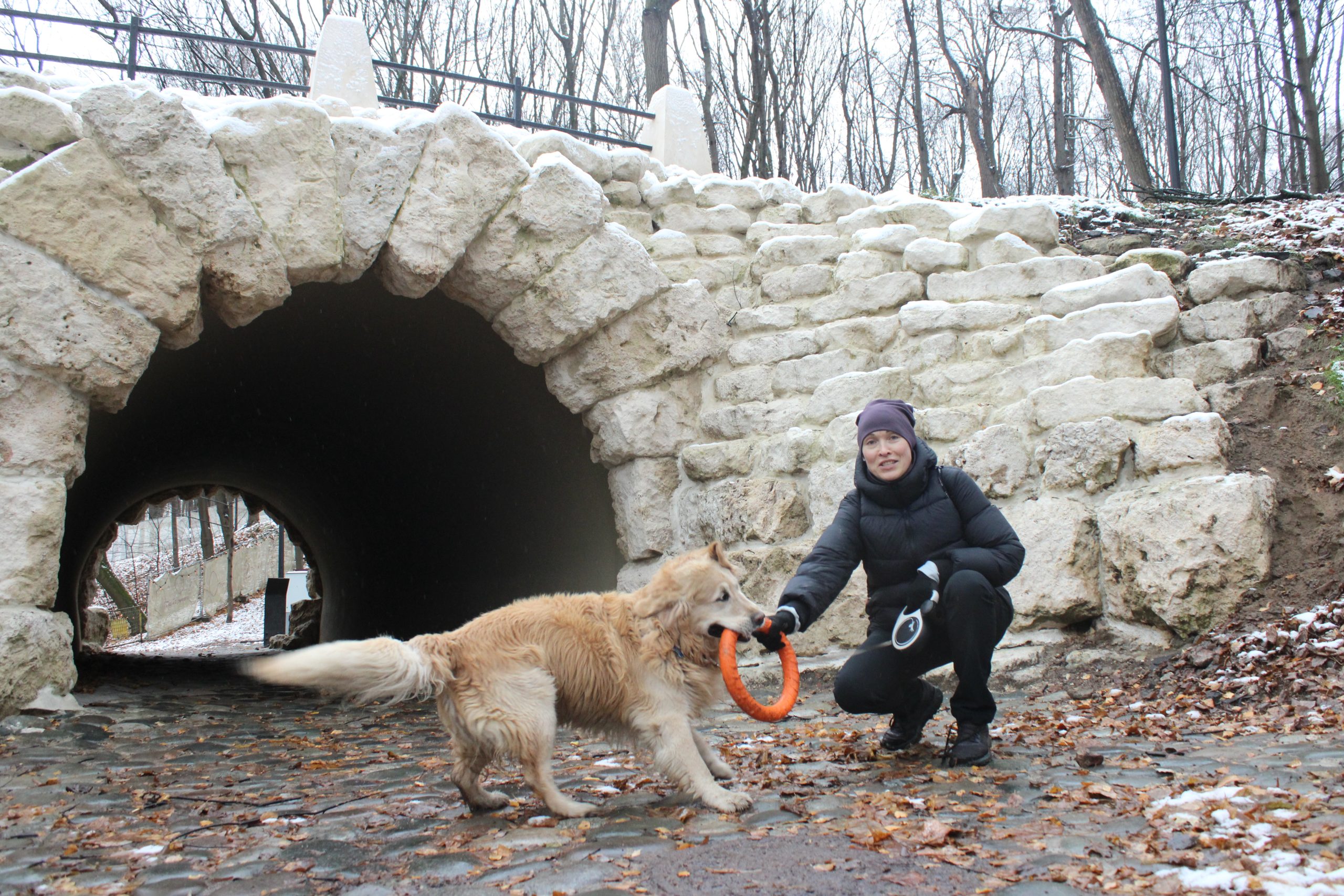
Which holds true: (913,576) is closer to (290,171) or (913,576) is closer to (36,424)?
(290,171)

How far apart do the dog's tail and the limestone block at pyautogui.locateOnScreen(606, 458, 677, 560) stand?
337cm

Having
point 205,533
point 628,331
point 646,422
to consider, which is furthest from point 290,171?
point 205,533

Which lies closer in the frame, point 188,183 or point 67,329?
point 67,329

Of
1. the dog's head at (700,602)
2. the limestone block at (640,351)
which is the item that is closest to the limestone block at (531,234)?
the limestone block at (640,351)

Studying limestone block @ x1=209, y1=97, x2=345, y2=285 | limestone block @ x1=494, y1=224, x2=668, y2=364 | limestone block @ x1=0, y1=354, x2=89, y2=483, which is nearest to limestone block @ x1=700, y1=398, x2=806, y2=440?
limestone block @ x1=494, y1=224, x2=668, y2=364

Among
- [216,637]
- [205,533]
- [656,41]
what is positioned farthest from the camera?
[205,533]

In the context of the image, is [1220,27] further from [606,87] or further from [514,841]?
[514,841]

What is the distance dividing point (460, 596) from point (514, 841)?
804cm

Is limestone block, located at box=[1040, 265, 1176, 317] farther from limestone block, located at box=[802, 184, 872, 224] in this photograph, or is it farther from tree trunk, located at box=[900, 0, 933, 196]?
tree trunk, located at box=[900, 0, 933, 196]

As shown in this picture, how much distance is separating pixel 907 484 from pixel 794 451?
8.14ft

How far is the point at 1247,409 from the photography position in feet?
18.2

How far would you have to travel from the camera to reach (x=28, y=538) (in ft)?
16.1

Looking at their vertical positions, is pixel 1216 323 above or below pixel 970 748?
above

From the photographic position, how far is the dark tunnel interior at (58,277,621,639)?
27.0ft
